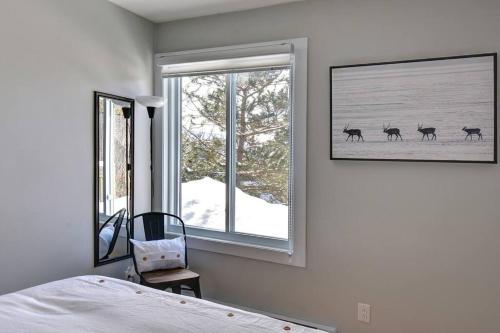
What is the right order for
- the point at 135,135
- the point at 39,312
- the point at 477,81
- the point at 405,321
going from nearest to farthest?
the point at 39,312 < the point at 477,81 < the point at 405,321 < the point at 135,135

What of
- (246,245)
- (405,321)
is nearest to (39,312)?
(246,245)

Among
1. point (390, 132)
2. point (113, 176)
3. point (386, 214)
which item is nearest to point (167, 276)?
point (113, 176)

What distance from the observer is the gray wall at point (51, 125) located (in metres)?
2.18

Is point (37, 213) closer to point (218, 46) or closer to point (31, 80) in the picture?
point (31, 80)

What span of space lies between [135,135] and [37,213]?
3.28 ft

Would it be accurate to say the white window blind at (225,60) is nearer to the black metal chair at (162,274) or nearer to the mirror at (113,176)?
the mirror at (113,176)

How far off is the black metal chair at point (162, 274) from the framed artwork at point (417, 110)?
1.33 meters

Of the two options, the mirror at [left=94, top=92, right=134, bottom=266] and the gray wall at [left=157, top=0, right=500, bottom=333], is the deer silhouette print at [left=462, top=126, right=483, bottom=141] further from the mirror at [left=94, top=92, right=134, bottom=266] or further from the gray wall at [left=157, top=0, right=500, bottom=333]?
the mirror at [left=94, top=92, right=134, bottom=266]

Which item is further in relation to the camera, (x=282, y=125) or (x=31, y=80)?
(x=282, y=125)

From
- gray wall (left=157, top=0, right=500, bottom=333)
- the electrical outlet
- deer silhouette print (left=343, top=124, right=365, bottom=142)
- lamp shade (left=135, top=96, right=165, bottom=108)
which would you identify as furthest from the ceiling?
the electrical outlet

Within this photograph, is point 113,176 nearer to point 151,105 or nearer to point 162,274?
point 151,105

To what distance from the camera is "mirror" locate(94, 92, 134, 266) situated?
274cm

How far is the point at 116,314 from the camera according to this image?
1.56 metres

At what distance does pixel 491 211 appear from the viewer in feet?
7.28
